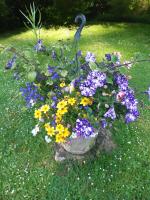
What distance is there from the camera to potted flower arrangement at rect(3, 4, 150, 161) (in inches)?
162

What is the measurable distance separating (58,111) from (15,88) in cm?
340

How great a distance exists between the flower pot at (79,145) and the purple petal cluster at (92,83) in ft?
2.58

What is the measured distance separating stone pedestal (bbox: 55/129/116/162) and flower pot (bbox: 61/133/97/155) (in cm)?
7

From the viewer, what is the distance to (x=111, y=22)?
1426cm

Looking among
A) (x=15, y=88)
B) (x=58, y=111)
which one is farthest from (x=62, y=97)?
(x=15, y=88)

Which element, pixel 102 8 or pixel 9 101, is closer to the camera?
pixel 9 101

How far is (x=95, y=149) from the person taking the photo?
500 centimetres

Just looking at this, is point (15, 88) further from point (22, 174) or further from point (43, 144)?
point (22, 174)

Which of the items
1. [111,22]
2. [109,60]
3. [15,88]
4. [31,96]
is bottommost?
[111,22]

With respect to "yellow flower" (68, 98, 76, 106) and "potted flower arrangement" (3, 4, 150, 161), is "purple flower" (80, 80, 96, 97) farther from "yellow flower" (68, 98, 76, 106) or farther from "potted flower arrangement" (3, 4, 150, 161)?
"yellow flower" (68, 98, 76, 106)

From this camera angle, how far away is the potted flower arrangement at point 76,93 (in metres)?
4.11

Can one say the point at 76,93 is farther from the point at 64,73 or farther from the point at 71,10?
the point at 71,10

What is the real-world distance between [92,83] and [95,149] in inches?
48.5

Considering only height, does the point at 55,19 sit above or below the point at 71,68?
below
